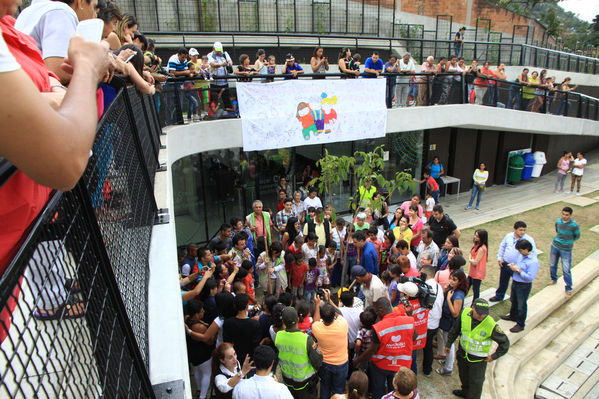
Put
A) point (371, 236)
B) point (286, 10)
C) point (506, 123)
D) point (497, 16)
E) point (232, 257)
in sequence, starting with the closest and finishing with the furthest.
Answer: point (232, 257) → point (371, 236) → point (506, 123) → point (286, 10) → point (497, 16)

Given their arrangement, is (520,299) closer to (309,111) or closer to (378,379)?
→ (378,379)

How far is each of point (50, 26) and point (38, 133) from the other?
1559 mm

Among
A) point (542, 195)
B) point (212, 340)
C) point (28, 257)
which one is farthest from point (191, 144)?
point (542, 195)

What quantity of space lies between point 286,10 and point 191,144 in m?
11.3

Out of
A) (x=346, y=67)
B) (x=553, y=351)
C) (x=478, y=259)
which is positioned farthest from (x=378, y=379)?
(x=346, y=67)

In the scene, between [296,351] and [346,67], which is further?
[346,67]

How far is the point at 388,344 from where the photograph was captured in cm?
572

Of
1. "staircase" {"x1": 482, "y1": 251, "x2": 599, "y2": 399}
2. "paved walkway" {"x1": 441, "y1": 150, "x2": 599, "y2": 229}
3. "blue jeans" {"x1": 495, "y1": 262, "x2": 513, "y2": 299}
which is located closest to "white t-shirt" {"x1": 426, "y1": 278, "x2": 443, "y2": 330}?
"staircase" {"x1": 482, "y1": 251, "x2": 599, "y2": 399}

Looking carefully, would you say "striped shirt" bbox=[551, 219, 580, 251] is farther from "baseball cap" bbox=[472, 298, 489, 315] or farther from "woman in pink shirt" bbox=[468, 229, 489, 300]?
"baseball cap" bbox=[472, 298, 489, 315]

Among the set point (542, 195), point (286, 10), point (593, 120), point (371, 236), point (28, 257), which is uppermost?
point (286, 10)

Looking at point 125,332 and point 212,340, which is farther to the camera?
point 212,340

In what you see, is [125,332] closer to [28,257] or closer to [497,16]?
[28,257]

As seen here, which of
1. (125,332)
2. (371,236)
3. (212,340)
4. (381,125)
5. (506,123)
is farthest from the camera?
(506,123)

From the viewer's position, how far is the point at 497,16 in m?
26.7
